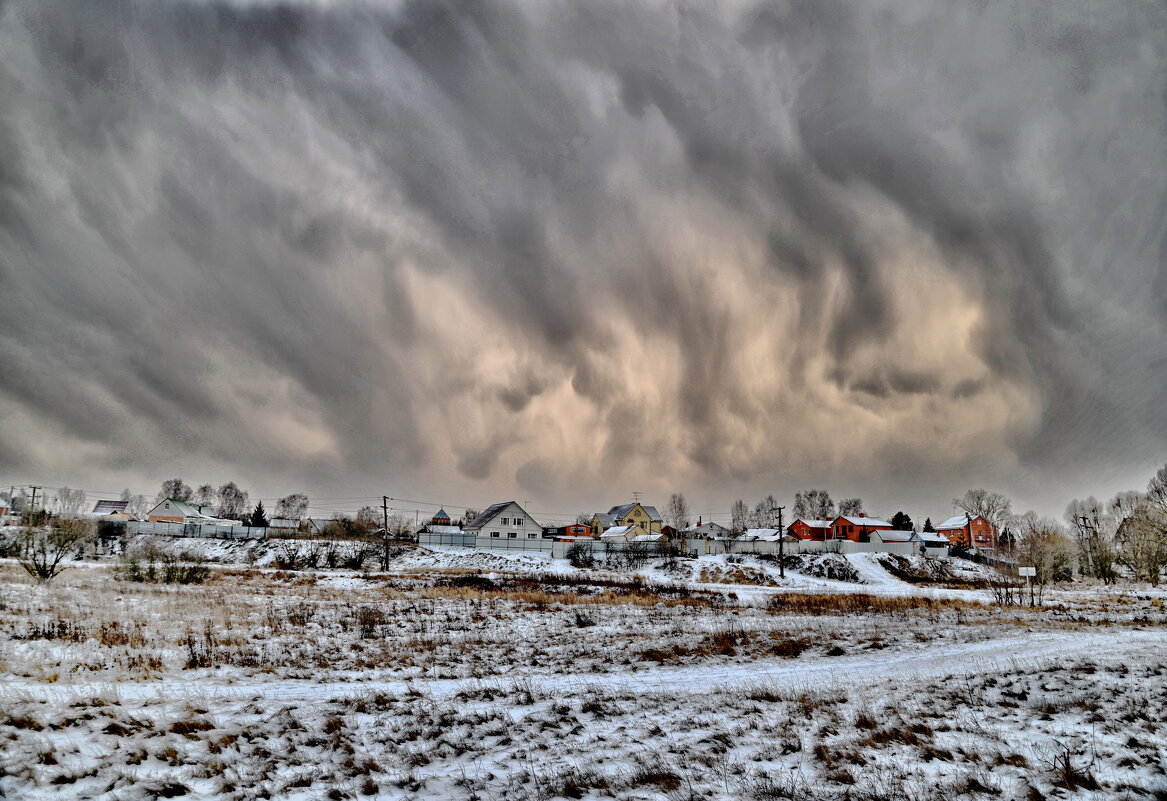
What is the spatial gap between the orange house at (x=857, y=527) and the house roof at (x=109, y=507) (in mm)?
143715

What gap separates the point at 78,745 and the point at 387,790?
14.6ft

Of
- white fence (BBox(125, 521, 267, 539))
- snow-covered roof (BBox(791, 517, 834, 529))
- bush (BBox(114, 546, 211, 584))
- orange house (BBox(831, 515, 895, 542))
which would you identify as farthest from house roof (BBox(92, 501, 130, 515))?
orange house (BBox(831, 515, 895, 542))

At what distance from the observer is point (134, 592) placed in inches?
1073

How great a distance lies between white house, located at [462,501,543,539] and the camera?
306ft

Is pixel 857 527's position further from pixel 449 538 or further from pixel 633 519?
pixel 449 538

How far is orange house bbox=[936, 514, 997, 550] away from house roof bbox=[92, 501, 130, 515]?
→ 171340mm

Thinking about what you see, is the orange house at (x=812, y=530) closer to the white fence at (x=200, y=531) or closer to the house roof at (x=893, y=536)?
the house roof at (x=893, y=536)

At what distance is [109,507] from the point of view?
121688 mm

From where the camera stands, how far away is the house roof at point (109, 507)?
119 meters

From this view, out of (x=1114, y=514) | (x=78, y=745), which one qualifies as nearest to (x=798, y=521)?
(x=1114, y=514)

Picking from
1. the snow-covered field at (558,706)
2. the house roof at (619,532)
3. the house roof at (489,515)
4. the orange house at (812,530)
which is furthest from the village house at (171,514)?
the orange house at (812,530)

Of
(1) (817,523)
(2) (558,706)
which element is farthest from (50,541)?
(1) (817,523)

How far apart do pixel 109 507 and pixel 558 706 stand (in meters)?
150

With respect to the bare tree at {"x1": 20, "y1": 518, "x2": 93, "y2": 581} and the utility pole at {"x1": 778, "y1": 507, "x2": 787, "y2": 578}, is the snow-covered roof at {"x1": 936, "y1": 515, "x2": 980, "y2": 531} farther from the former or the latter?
the bare tree at {"x1": 20, "y1": 518, "x2": 93, "y2": 581}
